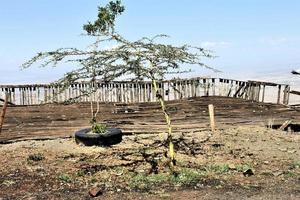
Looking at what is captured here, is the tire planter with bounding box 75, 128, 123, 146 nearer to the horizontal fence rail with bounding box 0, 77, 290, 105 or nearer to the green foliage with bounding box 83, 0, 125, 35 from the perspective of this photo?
the green foliage with bounding box 83, 0, 125, 35

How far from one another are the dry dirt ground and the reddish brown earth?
0.07 ft

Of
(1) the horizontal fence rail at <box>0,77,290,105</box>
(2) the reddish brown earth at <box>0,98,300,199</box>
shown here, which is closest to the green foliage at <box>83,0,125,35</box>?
(2) the reddish brown earth at <box>0,98,300,199</box>

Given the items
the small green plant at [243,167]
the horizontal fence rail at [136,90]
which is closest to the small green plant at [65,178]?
the small green plant at [243,167]

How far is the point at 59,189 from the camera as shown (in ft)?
33.8

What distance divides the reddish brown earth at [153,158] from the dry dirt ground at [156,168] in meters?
0.02

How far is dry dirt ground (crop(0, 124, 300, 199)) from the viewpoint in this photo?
996 cm

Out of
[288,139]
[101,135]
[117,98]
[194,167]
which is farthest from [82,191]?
[117,98]

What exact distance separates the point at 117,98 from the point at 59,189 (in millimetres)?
15139

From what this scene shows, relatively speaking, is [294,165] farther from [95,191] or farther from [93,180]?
[95,191]

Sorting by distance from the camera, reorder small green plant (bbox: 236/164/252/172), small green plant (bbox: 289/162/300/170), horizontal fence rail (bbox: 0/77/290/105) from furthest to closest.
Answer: horizontal fence rail (bbox: 0/77/290/105) → small green plant (bbox: 289/162/300/170) → small green plant (bbox: 236/164/252/172)

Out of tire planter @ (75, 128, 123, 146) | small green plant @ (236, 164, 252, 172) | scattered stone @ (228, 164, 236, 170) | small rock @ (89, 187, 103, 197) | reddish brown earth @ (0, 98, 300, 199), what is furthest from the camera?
tire planter @ (75, 128, 123, 146)

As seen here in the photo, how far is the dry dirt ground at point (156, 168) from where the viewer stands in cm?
996

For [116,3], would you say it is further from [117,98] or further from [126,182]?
[117,98]

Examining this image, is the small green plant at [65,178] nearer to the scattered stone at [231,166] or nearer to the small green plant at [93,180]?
the small green plant at [93,180]
